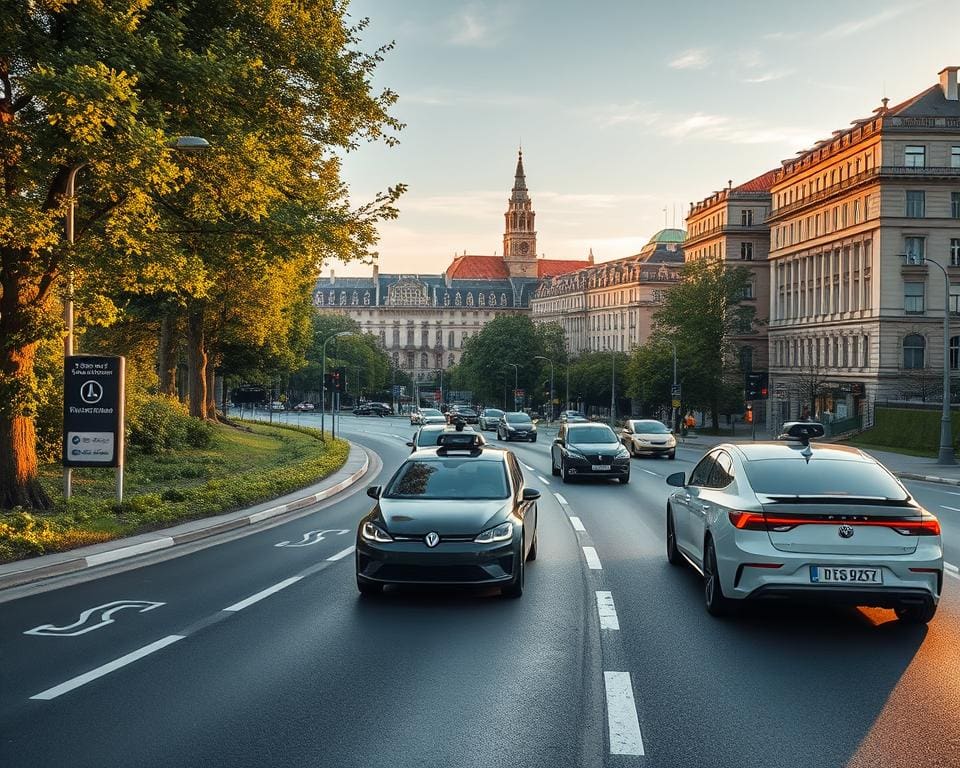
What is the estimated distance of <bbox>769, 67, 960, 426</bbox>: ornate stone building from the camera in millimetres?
64688

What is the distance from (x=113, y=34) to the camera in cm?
1509

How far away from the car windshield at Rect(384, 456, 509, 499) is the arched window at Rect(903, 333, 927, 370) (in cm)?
5881

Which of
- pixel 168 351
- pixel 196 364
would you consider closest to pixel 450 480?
pixel 196 364

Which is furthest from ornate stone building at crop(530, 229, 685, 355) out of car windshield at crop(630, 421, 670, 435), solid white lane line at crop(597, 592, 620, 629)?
solid white lane line at crop(597, 592, 620, 629)

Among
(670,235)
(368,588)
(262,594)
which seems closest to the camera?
(368,588)

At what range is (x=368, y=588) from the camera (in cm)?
1094

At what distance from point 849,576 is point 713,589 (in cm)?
141

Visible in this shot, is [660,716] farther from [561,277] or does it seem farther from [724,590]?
[561,277]

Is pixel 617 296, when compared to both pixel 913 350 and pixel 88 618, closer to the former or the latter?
pixel 913 350

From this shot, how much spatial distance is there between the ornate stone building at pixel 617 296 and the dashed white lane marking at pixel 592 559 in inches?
3992

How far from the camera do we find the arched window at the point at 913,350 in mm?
64625

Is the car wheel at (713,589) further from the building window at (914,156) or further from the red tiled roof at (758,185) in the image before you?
the red tiled roof at (758,185)

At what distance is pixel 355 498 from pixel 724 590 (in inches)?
630

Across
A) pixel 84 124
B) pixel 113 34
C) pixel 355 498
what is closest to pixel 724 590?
pixel 84 124
